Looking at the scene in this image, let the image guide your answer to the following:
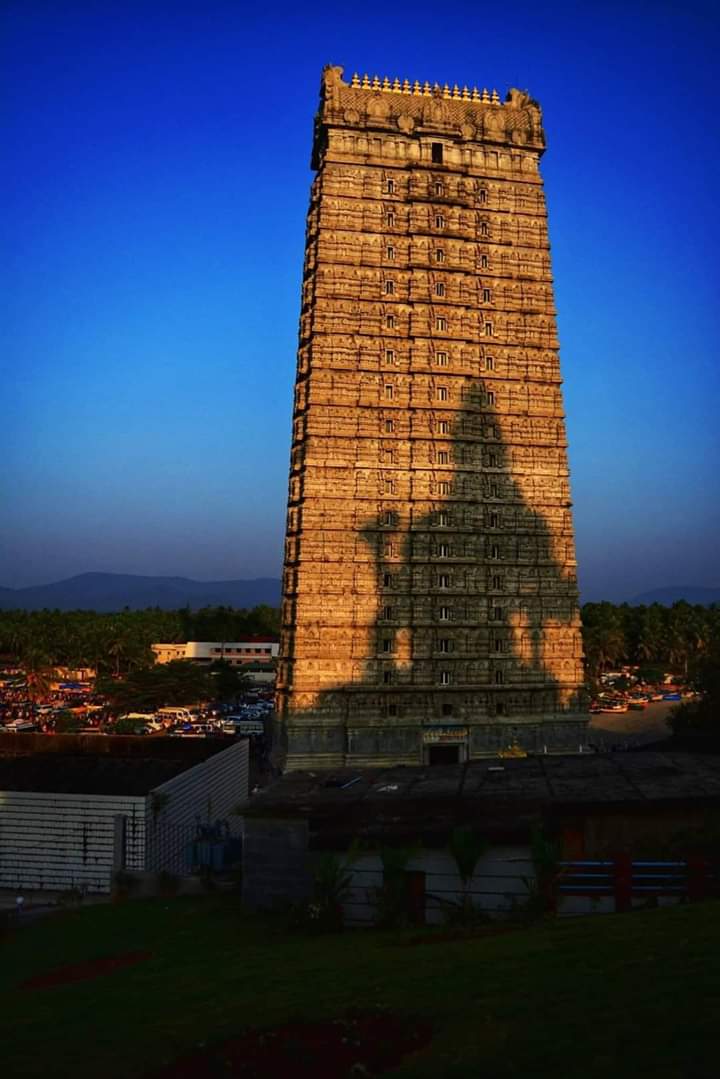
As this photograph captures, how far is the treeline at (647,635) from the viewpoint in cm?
13375

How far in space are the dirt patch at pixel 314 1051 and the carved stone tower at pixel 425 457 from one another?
132 ft

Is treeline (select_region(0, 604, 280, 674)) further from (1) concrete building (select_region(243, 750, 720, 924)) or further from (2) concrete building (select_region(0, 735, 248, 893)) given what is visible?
(1) concrete building (select_region(243, 750, 720, 924))

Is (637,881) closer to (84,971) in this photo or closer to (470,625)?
(84,971)

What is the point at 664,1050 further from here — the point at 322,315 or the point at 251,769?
the point at 251,769

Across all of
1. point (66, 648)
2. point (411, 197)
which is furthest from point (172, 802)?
point (66, 648)

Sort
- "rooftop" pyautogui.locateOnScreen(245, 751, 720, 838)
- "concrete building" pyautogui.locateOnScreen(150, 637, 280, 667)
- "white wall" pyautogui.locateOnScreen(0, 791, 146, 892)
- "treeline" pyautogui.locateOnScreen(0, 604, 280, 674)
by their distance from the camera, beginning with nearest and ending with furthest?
"rooftop" pyautogui.locateOnScreen(245, 751, 720, 838)
"white wall" pyautogui.locateOnScreen(0, 791, 146, 892)
"treeline" pyautogui.locateOnScreen(0, 604, 280, 674)
"concrete building" pyautogui.locateOnScreen(150, 637, 280, 667)

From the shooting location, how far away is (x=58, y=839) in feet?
131

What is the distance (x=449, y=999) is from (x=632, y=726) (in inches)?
3580

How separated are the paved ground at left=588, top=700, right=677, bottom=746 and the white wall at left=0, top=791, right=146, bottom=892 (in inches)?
2092

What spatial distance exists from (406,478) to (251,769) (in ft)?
96.5

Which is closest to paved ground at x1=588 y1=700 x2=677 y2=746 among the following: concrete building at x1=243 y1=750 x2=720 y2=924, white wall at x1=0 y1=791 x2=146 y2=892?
white wall at x1=0 y1=791 x2=146 y2=892

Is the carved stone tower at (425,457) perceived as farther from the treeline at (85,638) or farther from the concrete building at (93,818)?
the treeline at (85,638)

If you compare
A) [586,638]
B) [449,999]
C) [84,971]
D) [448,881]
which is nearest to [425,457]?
[448,881]

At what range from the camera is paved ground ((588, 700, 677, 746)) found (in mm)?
87062
